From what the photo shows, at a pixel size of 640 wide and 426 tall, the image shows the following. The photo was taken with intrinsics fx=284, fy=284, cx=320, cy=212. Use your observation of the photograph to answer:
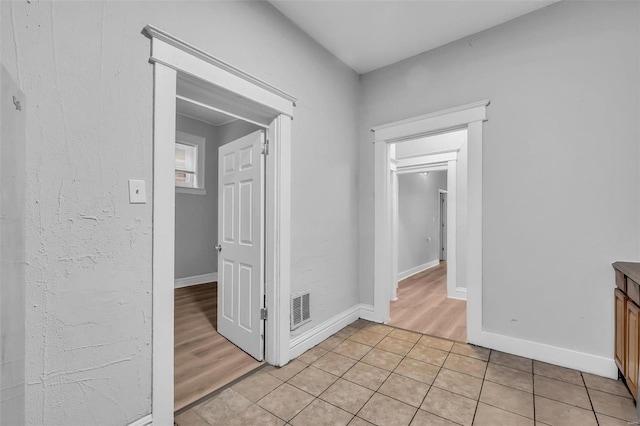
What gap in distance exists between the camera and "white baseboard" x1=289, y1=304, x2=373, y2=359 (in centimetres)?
239

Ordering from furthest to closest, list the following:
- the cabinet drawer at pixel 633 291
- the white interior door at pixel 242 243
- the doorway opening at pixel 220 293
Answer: the white interior door at pixel 242 243 < the doorway opening at pixel 220 293 < the cabinet drawer at pixel 633 291

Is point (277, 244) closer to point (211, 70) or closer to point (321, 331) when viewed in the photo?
point (321, 331)

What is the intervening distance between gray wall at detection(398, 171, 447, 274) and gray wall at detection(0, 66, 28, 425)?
4.95 meters

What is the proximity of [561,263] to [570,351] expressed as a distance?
2.17ft

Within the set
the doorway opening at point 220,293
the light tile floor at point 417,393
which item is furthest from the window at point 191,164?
the light tile floor at point 417,393

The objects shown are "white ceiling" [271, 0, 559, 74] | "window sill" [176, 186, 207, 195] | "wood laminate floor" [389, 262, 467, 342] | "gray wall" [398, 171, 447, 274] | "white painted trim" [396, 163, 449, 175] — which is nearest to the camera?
"white ceiling" [271, 0, 559, 74]

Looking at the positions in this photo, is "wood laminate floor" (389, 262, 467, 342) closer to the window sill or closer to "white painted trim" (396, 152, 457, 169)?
"white painted trim" (396, 152, 457, 169)

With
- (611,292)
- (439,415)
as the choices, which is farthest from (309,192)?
(611,292)

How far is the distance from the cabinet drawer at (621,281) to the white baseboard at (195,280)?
16.9 feet

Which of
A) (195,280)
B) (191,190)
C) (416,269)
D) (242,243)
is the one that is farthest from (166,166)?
(416,269)

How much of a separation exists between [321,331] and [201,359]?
3.44 ft

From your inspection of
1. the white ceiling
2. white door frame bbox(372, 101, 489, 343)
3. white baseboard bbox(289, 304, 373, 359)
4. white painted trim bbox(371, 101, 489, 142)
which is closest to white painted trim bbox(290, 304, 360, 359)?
white baseboard bbox(289, 304, 373, 359)

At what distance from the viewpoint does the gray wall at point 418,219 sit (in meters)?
5.53

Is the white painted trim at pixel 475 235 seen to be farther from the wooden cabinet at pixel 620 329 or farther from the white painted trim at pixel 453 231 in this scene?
the white painted trim at pixel 453 231
